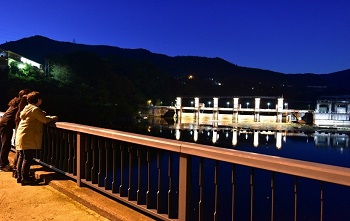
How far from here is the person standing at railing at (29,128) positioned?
16.4ft

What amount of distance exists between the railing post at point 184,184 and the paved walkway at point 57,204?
64 cm

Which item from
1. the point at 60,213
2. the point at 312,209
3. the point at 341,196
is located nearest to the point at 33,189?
the point at 60,213

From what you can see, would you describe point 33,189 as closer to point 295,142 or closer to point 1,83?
point 295,142

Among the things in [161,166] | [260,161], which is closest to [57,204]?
[161,166]

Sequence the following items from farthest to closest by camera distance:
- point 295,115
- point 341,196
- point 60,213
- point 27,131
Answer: point 295,115
point 341,196
point 27,131
point 60,213

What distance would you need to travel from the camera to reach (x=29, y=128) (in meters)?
5.11

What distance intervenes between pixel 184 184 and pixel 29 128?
302 centimetres

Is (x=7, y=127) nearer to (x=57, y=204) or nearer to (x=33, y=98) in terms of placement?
(x=33, y=98)

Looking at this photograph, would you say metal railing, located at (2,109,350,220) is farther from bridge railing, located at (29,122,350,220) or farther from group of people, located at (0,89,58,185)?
group of people, located at (0,89,58,185)

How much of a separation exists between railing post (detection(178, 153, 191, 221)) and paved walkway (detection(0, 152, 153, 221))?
64 centimetres

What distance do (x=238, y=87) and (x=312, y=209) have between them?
557 ft

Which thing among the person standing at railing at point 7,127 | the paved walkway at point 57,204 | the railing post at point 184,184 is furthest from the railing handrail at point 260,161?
the person standing at railing at point 7,127

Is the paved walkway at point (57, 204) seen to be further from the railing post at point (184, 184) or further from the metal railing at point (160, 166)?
the railing post at point (184, 184)

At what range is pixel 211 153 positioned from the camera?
2.97 m
